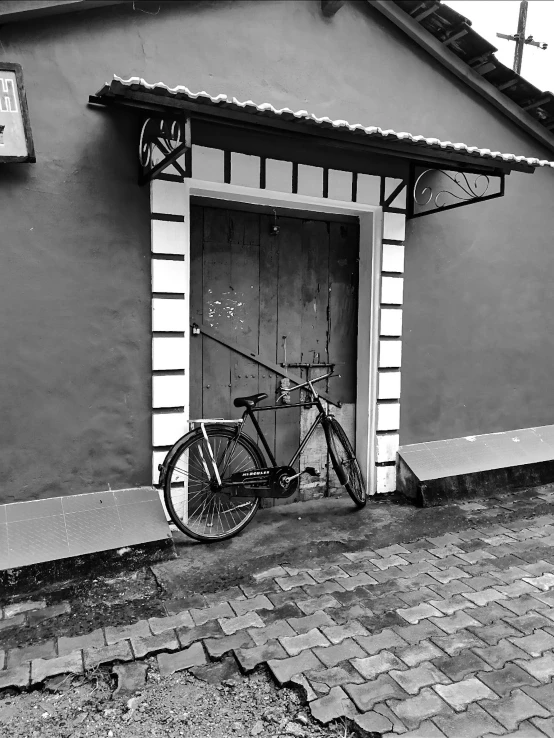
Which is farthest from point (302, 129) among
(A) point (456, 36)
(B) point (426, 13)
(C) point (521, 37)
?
(C) point (521, 37)

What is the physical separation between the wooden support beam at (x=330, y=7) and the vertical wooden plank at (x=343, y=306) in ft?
5.41

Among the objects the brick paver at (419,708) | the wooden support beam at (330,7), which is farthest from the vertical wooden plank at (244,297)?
the brick paver at (419,708)

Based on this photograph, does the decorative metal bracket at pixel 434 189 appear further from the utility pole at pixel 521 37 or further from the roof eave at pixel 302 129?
the utility pole at pixel 521 37

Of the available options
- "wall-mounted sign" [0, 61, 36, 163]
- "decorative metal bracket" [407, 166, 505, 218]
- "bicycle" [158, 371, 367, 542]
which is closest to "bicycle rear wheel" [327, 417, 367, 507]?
"bicycle" [158, 371, 367, 542]

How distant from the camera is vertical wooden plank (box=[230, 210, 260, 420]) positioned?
14.6 feet

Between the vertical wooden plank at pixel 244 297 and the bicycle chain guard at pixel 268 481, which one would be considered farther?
the vertical wooden plank at pixel 244 297

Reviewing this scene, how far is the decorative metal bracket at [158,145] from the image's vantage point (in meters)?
3.30

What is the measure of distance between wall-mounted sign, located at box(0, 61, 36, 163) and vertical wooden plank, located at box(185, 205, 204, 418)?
125 centimetres

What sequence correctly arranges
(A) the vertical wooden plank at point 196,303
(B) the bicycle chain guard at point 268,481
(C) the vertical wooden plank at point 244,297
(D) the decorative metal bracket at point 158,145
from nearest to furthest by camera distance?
(D) the decorative metal bracket at point 158,145, (B) the bicycle chain guard at point 268,481, (A) the vertical wooden plank at point 196,303, (C) the vertical wooden plank at point 244,297

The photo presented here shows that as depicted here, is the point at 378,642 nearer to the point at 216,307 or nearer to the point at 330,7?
the point at 216,307

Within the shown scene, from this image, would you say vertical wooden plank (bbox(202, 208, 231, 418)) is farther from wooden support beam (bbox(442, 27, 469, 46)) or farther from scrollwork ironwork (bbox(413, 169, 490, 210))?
wooden support beam (bbox(442, 27, 469, 46))

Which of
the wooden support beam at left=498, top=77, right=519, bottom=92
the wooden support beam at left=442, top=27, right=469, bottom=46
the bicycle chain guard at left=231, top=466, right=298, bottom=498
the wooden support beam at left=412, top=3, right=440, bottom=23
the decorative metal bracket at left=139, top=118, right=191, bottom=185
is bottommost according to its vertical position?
the bicycle chain guard at left=231, top=466, right=298, bottom=498

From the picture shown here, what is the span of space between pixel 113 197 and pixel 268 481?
2306 mm

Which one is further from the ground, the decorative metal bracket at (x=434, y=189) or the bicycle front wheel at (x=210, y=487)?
the decorative metal bracket at (x=434, y=189)
